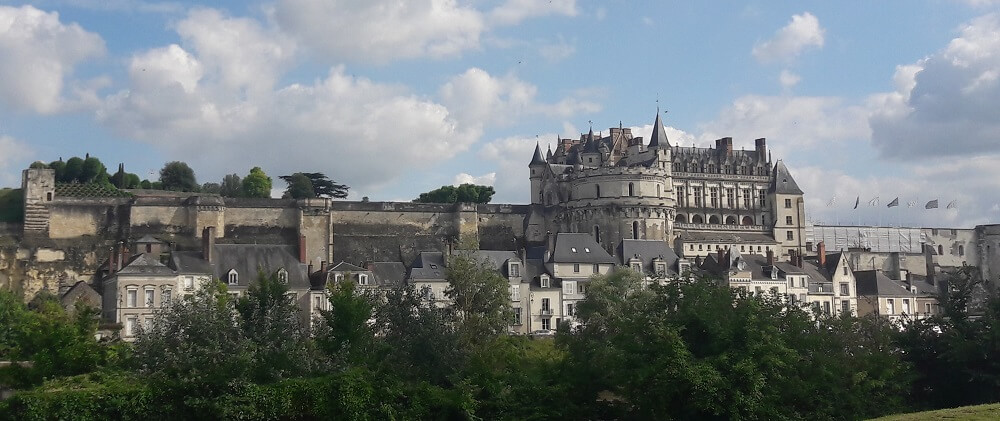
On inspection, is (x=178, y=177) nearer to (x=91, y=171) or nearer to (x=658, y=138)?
(x=91, y=171)

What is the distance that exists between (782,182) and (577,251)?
88.9 ft

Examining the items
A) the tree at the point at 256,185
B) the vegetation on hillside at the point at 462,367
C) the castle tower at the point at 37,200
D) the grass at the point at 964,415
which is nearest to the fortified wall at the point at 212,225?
the castle tower at the point at 37,200

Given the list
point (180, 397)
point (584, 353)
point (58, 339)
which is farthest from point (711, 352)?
A: point (58, 339)

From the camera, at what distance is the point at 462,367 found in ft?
110

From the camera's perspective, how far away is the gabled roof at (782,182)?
80.3m

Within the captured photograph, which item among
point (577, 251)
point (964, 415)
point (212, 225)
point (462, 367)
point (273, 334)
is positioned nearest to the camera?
point (964, 415)

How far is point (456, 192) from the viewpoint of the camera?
312ft

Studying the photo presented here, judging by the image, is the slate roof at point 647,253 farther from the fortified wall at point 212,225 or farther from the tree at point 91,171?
the tree at point 91,171

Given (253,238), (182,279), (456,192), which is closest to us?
(182,279)

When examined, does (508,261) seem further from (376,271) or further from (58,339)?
(58,339)

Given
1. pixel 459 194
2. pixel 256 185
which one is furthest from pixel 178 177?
pixel 459 194

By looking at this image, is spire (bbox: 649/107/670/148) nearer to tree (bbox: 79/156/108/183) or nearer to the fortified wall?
the fortified wall

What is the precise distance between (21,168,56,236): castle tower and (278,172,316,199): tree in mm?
22793

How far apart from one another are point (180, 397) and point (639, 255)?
36804mm
